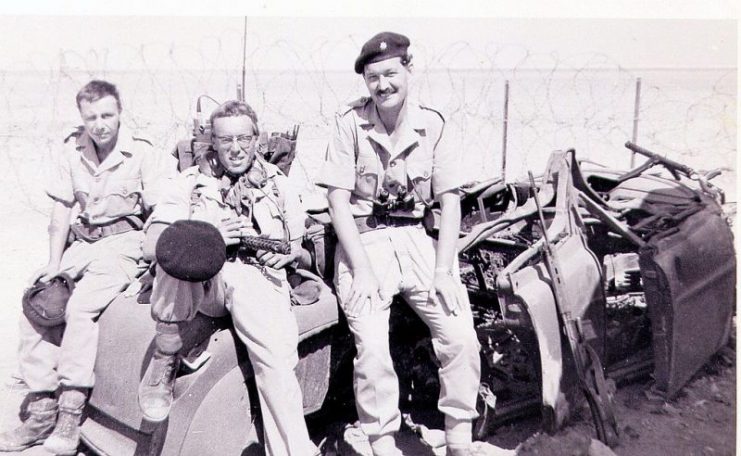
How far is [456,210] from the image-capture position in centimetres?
386

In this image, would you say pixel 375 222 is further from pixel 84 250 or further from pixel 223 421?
pixel 84 250

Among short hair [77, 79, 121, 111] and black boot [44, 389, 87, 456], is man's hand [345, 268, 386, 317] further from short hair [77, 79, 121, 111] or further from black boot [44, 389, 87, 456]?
short hair [77, 79, 121, 111]

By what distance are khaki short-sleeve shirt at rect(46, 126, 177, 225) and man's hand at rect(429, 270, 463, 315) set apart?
1.70 m

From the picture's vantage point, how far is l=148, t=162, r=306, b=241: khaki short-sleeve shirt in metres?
3.62

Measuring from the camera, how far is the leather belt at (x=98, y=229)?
13.6 feet

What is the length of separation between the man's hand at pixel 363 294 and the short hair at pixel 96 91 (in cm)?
174

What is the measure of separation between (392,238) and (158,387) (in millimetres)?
1428

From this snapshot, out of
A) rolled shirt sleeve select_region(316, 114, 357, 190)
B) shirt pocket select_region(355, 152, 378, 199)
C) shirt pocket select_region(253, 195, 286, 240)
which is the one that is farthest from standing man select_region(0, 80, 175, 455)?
shirt pocket select_region(355, 152, 378, 199)

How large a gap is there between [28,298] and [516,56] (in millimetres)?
29874

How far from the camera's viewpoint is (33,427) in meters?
3.82

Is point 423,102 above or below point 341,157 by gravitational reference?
above

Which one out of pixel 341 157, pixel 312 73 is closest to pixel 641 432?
pixel 341 157

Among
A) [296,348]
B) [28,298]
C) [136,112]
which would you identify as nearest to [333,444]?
[296,348]

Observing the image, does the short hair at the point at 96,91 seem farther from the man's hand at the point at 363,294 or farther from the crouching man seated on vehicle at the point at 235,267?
the man's hand at the point at 363,294
